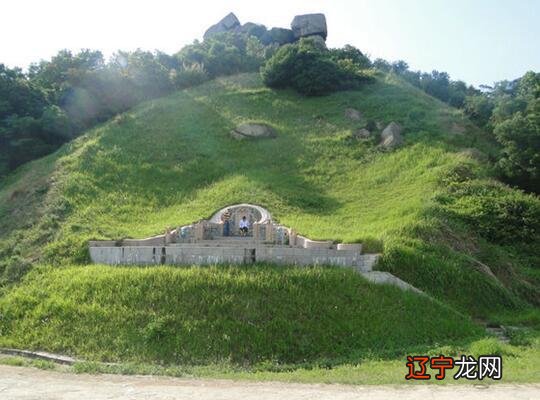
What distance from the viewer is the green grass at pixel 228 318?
1253 centimetres

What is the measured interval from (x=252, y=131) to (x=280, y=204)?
1030cm

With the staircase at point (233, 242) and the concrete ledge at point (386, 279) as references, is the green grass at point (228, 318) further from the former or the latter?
the staircase at point (233, 242)

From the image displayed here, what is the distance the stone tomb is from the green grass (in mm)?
661

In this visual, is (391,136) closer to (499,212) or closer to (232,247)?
(499,212)

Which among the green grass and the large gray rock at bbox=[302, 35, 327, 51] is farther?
Answer: the large gray rock at bbox=[302, 35, 327, 51]

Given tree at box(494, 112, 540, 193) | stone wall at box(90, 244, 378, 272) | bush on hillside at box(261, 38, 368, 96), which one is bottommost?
stone wall at box(90, 244, 378, 272)

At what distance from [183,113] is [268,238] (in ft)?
62.3

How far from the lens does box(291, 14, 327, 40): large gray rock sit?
182 ft

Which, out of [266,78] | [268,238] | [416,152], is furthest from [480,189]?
[266,78]

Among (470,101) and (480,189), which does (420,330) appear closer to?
(480,189)

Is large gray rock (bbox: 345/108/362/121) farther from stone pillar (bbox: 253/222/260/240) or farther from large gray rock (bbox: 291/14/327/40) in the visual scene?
large gray rock (bbox: 291/14/327/40)

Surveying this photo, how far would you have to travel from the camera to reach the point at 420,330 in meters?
13.8

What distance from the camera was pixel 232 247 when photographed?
16078 mm

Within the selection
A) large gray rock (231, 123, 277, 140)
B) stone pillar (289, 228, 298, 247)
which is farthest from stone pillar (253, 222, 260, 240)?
large gray rock (231, 123, 277, 140)
